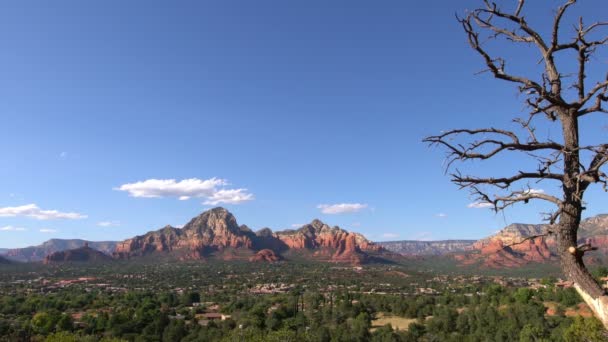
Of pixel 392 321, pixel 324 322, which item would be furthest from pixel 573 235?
pixel 392 321

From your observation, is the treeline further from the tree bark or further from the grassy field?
the tree bark

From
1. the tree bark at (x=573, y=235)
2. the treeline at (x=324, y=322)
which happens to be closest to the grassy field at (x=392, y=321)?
the treeline at (x=324, y=322)

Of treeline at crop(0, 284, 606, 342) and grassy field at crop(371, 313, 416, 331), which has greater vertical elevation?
treeline at crop(0, 284, 606, 342)

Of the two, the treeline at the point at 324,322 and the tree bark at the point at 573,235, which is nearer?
the tree bark at the point at 573,235

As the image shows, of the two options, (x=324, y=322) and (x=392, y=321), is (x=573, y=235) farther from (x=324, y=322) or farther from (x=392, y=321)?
(x=392, y=321)

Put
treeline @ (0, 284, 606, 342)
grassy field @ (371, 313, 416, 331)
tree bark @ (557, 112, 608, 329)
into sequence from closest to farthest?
1. tree bark @ (557, 112, 608, 329)
2. treeline @ (0, 284, 606, 342)
3. grassy field @ (371, 313, 416, 331)


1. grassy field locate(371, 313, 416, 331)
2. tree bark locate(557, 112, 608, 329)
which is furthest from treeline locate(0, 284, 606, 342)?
tree bark locate(557, 112, 608, 329)

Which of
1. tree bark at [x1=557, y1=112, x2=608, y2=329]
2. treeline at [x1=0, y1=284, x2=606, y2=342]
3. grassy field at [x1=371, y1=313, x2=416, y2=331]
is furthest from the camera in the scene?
grassy field at [x1=371, y1=313, x2=416, y2=331]

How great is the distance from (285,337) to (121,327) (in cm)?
3357

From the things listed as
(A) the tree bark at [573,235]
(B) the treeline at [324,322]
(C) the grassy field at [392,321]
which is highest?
(A) the tree bark at [573,235]

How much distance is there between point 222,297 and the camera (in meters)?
101

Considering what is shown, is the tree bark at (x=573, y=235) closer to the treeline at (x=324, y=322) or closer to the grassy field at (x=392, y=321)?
the treeline at (x=324, y=322)

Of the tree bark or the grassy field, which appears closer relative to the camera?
the tree bark

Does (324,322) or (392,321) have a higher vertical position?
(324,322)
